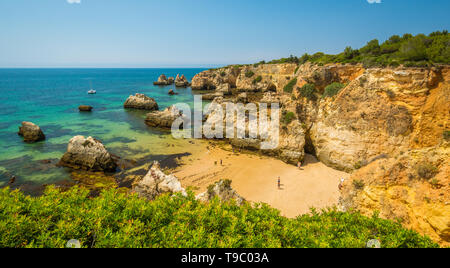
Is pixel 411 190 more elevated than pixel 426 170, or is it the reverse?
pixel 426 170

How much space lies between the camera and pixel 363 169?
1269 cm

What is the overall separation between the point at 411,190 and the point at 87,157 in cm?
2646

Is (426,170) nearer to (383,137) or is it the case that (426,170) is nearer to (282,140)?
(383,137)

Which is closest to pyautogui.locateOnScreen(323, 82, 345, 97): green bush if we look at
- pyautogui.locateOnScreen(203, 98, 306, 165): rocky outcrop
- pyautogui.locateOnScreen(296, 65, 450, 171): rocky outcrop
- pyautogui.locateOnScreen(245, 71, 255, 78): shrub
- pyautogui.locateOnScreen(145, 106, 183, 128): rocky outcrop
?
pyautogui.locateOnScreen(296, 65, 450, 171): rocky outcrop

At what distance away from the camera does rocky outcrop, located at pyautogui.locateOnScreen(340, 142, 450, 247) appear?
8992 mm

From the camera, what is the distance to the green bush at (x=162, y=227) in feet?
18.1

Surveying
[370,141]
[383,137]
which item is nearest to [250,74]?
[370,141]

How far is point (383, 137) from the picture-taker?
1900 centimetres

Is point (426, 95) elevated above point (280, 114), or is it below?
above

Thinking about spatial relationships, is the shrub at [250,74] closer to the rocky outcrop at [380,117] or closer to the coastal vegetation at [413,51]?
the coastal vegetation at [413,51]

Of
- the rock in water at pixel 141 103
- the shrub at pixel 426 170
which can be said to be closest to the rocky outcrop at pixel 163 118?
the rock in water at pixel 141 103
